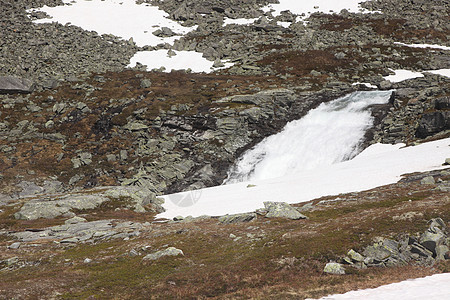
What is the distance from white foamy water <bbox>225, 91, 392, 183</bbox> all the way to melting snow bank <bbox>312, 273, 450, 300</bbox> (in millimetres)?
38051

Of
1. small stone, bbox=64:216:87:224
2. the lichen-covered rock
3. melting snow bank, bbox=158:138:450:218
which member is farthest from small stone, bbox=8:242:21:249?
melting snow bank, bbox=158:138:450:218

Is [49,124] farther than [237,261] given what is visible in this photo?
Yes

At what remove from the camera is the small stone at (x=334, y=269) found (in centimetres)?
1900

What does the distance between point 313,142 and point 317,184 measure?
1577cm

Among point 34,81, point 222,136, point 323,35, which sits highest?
point 323,35

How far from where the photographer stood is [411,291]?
50.8 ft

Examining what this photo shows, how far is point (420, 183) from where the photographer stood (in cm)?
3453

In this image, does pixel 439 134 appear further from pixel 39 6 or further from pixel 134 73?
pixel 39 6

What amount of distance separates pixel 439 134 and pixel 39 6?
121m

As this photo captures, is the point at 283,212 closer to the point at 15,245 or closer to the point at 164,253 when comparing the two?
the point at 164,253

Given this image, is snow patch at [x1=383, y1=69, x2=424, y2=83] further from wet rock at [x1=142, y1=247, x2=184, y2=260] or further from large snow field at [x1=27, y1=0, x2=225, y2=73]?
wet rock at [x1=142, y1=247, x2=184, y2=260]

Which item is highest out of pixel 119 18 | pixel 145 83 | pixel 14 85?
pixel 119 18

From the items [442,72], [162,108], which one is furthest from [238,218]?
[442,72]

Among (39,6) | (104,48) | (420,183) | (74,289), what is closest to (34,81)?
(104,48)
